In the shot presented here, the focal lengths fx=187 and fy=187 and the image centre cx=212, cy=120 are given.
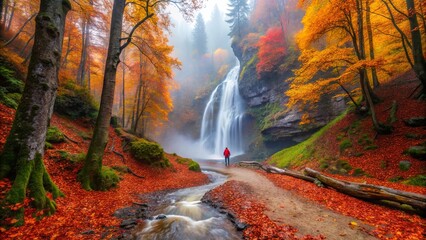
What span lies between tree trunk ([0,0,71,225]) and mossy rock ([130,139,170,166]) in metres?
7.25

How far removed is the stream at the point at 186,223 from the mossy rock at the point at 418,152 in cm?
892

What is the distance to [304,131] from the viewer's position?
63.6 feet

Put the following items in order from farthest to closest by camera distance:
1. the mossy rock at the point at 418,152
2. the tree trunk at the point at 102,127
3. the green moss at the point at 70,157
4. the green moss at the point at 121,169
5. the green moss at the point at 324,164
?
the green moss at the point at 324,164
the green moss at the point at 121,169
the mossy rock at the point at 418,152
the green moss at the point at 70,157
the tree trunk at the point at 102,127

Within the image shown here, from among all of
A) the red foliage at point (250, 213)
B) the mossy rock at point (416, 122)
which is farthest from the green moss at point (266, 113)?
the red foliage at point (250, 213)

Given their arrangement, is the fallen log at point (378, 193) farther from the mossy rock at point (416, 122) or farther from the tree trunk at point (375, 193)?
the mossy rock at point (416, 122)

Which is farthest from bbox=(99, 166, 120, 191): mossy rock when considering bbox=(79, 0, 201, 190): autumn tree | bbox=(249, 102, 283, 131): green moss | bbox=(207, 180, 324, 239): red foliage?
bbox=(249, 102, 283, 131): green moss

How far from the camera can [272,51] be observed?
2602 cm

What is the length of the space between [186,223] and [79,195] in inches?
135

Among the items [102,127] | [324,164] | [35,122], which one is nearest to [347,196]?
[324,164]

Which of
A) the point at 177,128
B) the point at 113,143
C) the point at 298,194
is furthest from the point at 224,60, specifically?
the point at 298,194

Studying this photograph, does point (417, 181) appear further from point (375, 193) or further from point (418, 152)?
point (375, 193)

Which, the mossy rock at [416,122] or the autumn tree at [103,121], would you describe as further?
the mossy rock at [416,122]

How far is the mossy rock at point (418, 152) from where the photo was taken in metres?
7.89

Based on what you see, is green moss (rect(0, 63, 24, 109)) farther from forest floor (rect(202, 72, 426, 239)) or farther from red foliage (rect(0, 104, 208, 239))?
forest floor (rect(202, 72, 426, 239))
